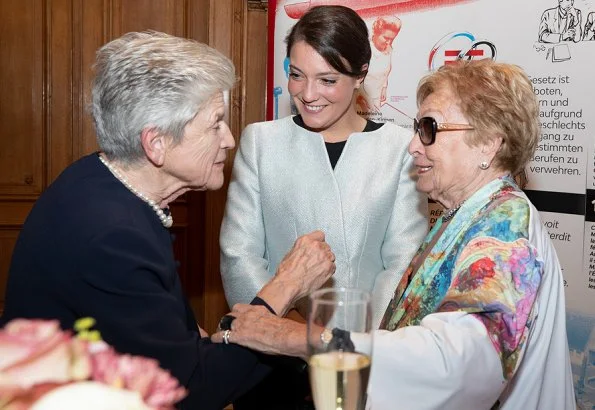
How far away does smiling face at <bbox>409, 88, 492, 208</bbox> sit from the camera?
179 centimetres

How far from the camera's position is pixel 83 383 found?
21.4 inches

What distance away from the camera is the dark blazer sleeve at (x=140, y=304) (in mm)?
1396

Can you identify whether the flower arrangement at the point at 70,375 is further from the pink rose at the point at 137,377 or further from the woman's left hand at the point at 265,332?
the woman's left hand at the point at 265,332

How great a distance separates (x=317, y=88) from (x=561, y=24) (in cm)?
126

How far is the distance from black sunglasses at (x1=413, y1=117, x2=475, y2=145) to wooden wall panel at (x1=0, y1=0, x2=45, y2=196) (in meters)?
3.33

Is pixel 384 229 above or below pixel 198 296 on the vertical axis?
above

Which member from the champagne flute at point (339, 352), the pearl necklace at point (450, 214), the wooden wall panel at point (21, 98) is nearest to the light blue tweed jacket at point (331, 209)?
the pearl necklace at point (450, 214)

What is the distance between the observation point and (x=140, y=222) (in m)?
1.54

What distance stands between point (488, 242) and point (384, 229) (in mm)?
973

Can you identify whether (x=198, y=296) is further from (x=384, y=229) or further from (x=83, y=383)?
(x=83, y=383)

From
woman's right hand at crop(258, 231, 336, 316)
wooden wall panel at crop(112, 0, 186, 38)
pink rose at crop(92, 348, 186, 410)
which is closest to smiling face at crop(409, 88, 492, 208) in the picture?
woman's right hand at crop(258, 231, 336, 316)

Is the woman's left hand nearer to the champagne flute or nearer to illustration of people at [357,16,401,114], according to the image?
the champagne flute

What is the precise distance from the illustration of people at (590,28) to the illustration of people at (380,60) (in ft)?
3.29

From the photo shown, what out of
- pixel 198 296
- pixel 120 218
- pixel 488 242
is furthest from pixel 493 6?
pixel 198 296
